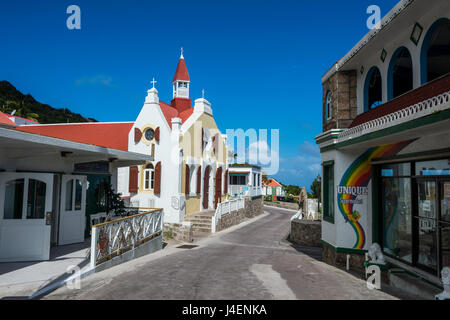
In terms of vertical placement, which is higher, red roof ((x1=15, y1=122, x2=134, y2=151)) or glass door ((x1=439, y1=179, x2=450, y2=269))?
red roof ((x1=15, y1=122, x2=134, y2=151))

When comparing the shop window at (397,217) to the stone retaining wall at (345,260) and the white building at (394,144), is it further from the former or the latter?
Answer: the stone retaining wall at (345,260)

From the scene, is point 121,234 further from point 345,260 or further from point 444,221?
point 444,221

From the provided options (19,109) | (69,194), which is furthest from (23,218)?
(19,109)

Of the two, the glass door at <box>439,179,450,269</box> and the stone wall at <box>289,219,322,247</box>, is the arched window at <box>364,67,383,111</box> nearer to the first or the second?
the glass door at <box>439,179,450,269</box>

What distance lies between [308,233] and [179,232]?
21.7 ft

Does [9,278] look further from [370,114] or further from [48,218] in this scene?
[370,114]

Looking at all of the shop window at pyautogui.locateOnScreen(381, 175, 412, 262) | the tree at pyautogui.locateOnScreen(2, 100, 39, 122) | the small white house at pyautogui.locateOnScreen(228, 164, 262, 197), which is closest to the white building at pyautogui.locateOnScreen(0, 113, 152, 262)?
the shop window at pyautogui.locateOnScreen(381, 175, 412, 262)

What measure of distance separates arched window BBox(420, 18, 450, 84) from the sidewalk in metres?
8.73

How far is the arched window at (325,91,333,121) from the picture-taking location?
1091 cm

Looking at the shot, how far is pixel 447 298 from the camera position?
5.51 metres

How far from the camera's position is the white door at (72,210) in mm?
9914

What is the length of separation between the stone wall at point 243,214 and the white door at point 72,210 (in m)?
10.5

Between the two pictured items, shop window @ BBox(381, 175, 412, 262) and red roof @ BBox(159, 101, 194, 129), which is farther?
red roof @ BBox(159, 101, 194, 129)

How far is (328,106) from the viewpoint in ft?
37.5
